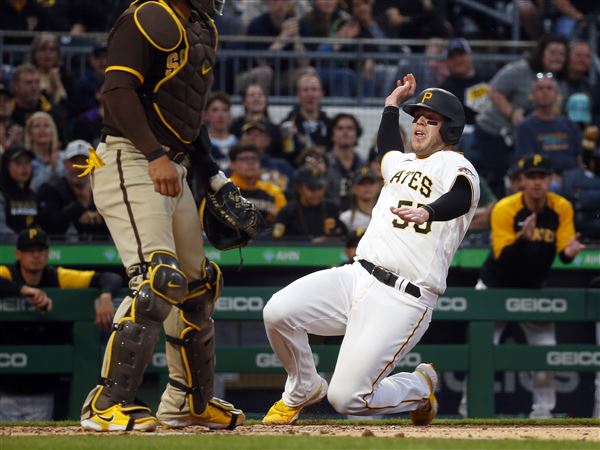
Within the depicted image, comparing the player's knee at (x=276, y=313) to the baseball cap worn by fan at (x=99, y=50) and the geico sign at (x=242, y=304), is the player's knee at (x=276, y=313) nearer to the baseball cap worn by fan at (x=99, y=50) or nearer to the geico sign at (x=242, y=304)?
the geico sign at (x=242, y=304)

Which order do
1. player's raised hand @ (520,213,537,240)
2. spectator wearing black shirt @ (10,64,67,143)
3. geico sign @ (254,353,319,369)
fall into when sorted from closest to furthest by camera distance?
player's raised hand @ (520,213,537,240) → geico sign @ (254,353,319,369) → spectator wearing black shirt @ (10,64,67,143)

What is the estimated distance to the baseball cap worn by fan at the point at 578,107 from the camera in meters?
11.9

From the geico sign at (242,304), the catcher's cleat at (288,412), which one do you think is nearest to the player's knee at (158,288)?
the catcher's cleat at (288,412)

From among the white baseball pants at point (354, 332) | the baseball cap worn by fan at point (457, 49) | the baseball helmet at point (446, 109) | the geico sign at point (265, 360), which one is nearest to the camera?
the white baseball pants at point (354, 332)

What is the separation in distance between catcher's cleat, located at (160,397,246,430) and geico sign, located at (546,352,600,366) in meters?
3.77

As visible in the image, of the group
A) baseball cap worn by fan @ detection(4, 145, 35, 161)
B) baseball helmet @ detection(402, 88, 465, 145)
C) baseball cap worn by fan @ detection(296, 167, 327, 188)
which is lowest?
baseball cap worn by fan @ detection(296, 167, 327, 188)

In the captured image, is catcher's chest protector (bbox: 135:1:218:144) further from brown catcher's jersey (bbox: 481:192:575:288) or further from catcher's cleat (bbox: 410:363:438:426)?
brown catcher's jersey (bbox: 481:192:575:288)

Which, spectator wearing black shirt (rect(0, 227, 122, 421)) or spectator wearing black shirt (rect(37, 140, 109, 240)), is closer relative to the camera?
spectator wearing black shirt (rect(0, 227, 122, 421))

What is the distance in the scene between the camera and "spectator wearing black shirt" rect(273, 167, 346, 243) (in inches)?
388

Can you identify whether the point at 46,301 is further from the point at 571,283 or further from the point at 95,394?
the point at 571,283

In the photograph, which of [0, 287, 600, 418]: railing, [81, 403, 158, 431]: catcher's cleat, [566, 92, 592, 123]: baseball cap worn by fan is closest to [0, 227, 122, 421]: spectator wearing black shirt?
[0, 287, 600, 418]: railing

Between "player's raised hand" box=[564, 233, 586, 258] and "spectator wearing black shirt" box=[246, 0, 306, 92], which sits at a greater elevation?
"spectator wearing black shirt" box=[246, 0, 306, 92]

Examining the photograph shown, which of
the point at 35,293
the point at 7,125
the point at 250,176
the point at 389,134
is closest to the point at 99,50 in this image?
the point at 7,125

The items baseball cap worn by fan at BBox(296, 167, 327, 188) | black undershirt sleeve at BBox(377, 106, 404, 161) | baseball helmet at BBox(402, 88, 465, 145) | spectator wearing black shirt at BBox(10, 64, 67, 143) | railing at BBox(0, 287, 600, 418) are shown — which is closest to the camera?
baseball helmet at BBox(402, 88, 465, 145)
